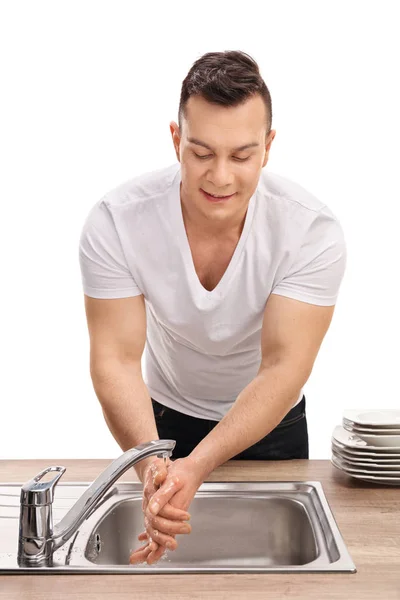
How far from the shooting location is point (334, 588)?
1.28 metres

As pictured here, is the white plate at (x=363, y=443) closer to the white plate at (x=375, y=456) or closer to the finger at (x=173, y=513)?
the white plate at (x=375, y=456)

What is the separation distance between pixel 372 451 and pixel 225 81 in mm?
780

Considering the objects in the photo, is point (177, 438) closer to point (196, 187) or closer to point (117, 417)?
point (117, 417)

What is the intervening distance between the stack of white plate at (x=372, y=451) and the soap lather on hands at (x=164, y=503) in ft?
Result: 1.01

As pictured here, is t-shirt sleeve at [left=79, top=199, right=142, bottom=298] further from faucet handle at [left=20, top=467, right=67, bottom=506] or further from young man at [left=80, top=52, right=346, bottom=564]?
faucet handle at [left=20, top=467, right=67, bottom=506]

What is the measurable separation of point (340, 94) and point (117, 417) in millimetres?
2449

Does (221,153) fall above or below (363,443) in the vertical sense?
above

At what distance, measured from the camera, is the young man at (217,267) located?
5.70ft

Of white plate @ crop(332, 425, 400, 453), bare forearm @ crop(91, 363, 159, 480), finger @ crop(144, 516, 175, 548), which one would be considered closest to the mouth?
bare forearm @ crop(91, 363, 159, 480)

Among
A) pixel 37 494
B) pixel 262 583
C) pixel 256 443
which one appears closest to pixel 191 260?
pixel 256 443

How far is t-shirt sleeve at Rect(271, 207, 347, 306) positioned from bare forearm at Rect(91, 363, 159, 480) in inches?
14.2

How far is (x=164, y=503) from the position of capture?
5.15ft

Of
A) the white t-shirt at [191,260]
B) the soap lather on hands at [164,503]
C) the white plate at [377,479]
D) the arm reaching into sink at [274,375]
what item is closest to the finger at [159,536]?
the soap lather on hands at [164,503]

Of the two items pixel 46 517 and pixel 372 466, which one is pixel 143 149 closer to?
pixel 372 466
